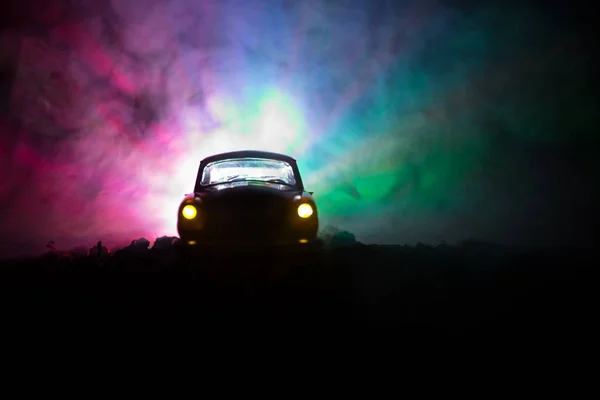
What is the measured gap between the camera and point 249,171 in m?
8.09

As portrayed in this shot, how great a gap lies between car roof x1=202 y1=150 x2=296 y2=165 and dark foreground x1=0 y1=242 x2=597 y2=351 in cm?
203

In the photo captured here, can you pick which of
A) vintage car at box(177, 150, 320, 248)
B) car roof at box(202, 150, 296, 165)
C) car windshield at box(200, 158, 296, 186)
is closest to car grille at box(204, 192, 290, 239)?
vintage car at box(177, 150, 320, 248)

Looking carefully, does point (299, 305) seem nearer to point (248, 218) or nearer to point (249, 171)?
point (248, 218)

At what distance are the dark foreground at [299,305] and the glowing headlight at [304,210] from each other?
549 mm

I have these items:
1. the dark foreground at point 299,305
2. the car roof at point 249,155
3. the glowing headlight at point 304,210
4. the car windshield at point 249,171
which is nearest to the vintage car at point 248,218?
the glowing headlight at point 304,210

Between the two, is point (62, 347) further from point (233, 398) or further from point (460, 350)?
point (460, 350)

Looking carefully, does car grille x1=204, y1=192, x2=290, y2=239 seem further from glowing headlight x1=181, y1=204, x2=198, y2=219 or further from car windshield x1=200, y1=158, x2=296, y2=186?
car windshield x1=200, y1=158, x2=296, y2=186

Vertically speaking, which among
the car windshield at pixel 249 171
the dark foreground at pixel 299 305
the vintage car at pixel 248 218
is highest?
the car windshield at pixel 249 171

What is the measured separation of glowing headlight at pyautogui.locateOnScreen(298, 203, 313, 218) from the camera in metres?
6.45

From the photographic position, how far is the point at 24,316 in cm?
483

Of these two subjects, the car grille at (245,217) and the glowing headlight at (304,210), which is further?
the glowing headlight at (304,210)

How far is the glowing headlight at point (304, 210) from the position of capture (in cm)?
645

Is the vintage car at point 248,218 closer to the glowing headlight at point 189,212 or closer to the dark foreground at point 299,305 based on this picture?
the glowing headlight at point 189,212

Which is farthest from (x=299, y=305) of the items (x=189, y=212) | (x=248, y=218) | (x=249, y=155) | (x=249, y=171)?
(x=249, y=155)
